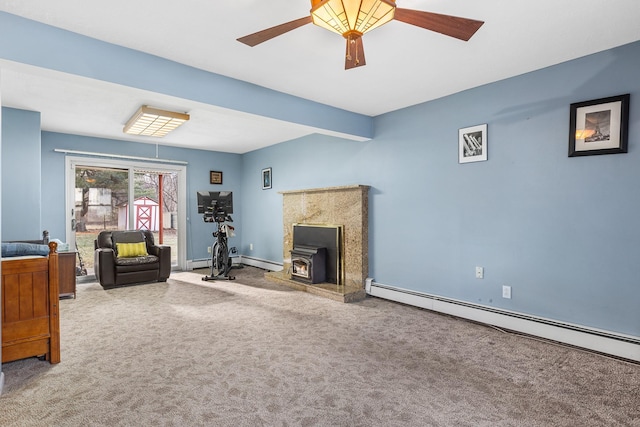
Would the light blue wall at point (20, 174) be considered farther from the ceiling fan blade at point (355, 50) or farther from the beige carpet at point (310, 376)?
the ceiling fan blade at point (355, 50)

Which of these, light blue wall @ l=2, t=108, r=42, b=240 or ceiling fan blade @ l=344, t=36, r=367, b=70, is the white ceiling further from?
ceiling fan blade @ l=344, t=36, r=367, b=70

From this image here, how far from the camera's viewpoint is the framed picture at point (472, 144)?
11.2 ft

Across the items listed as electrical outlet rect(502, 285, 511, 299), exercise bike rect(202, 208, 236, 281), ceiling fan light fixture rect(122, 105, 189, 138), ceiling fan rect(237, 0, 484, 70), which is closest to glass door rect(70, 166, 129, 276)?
ceiling fan light fixture rect(122, 105, 189, 138)

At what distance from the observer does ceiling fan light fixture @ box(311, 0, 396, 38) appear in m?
1.51

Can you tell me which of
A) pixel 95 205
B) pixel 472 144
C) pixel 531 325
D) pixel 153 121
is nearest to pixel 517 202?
pixel 472 144

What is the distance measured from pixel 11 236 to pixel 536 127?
5.88 metres

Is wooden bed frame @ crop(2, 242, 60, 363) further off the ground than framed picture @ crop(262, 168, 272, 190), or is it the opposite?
framed picture @ crop(262, 168, 272, 190)

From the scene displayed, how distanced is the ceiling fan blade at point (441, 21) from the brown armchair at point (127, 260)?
16.2 feet

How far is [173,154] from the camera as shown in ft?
21.2

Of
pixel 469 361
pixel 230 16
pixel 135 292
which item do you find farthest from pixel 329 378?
pixel 135 292

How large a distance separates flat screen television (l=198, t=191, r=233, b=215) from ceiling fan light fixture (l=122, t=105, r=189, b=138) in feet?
4.15

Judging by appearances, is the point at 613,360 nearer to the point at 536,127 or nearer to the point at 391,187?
the point at 536,127

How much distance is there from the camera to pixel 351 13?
1549mm

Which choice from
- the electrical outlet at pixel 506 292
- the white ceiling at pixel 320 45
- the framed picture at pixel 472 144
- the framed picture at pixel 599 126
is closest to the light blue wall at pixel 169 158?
the white ceiling at pixel 320 45
